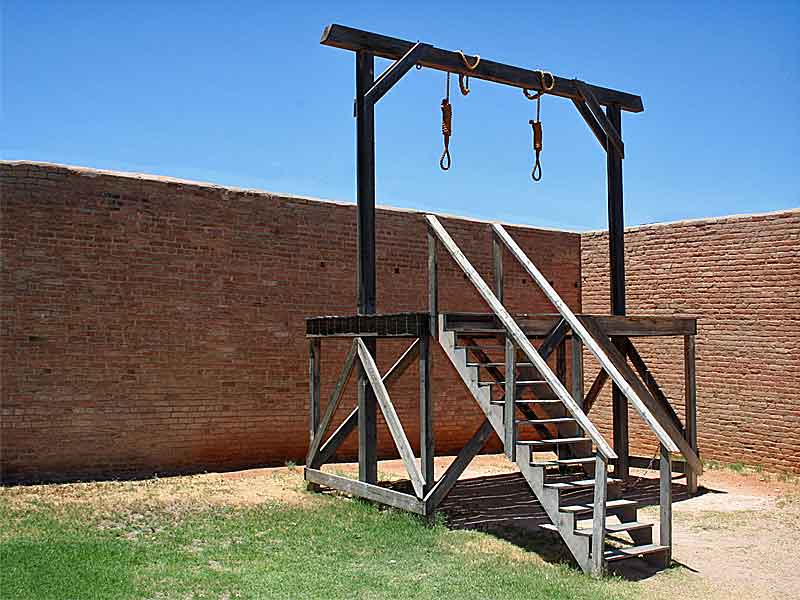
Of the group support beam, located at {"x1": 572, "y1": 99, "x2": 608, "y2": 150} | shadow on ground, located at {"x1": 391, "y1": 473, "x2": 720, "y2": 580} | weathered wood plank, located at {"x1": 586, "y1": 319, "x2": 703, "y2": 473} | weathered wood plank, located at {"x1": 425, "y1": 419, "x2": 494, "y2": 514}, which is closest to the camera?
shadow on ground, located at {"x1": 391, "y1": 473, "x2": 720, "y2": 580}

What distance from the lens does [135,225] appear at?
9.86 meters

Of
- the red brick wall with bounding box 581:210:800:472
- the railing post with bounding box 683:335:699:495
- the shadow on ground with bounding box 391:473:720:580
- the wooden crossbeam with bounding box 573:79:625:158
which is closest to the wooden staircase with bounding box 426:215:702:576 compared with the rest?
the shadow on ground with bounding box 391:473:720:580

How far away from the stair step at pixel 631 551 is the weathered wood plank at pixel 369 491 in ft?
6.28

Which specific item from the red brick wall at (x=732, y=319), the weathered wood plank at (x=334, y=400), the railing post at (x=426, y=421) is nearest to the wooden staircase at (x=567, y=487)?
the railing post at (x=426, y=421)

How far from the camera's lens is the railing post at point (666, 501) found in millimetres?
6316

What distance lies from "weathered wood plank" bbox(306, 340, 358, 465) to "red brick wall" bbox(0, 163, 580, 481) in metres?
1.57

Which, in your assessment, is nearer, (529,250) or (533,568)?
(533,568)

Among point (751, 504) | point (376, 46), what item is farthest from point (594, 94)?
point (751, 504)

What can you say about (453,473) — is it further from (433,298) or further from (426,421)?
(433,298)

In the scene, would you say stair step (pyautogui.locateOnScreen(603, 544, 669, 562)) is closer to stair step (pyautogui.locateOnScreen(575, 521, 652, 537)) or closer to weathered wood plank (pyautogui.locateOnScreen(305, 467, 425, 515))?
stair step (pyautogui.locateOnScreen(575, 521, 652, 537))

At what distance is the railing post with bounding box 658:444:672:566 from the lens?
20.7 ft

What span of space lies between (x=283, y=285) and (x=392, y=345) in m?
1.84

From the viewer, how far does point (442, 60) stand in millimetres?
8898

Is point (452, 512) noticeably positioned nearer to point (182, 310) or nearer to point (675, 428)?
point (675, 428)
